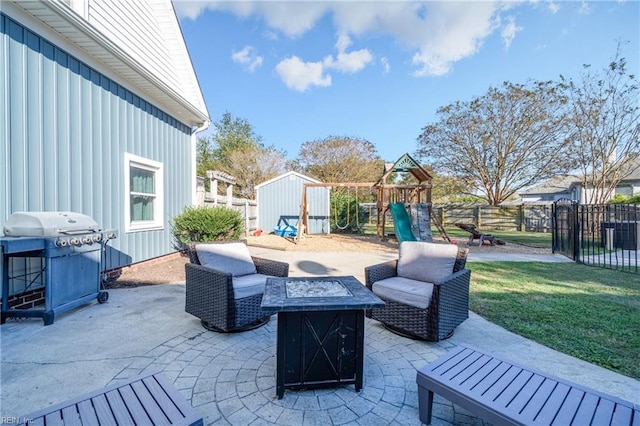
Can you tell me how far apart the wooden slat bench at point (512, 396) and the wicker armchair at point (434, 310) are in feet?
2.57

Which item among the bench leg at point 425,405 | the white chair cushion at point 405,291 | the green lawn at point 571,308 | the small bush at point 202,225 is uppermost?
the small bush at point 202,225

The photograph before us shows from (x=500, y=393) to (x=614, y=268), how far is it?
7.22m

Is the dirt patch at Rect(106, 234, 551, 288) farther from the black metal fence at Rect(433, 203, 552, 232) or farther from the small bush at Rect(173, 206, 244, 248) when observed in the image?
the black metal fence at Rect(433, 203, 552, 232)

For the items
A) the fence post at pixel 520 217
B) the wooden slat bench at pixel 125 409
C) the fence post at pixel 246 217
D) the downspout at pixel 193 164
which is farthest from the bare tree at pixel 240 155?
the wooden slat bench at pixel 125 409

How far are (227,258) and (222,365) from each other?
1.39 meters

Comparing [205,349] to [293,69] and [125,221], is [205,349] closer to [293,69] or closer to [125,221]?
[125,221]

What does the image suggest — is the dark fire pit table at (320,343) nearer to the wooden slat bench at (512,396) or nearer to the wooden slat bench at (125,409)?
the wooden slat bench at (512,396)

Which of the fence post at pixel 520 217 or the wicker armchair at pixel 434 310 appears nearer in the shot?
the wicker armchair at pixel 434 310

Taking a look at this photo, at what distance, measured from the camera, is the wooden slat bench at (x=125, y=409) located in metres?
1.28

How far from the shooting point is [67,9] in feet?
11.6

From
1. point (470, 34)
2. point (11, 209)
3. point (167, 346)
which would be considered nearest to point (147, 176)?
point (11, 209)

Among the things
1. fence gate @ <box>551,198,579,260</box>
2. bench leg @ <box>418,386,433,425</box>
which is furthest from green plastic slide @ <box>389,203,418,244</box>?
bench leg @ <box>418,386,433,425</box>

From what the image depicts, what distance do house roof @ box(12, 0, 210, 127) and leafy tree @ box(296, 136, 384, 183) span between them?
1364 centimetres

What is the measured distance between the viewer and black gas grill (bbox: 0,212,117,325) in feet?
10.1
